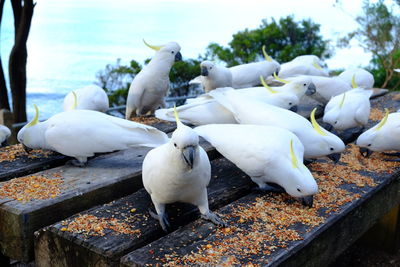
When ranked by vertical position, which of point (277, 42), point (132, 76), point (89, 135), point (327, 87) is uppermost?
point (277, 42)

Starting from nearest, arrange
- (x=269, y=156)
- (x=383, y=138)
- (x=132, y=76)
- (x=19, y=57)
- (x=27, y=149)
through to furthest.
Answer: (x=269, y=156)
(x=27, y=149)
(x=383, y=138)
(x=19, y=57)
(x=132, y=76)

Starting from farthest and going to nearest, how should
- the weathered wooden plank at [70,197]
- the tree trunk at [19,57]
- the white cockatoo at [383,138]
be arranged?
1. the tree trunk at [19,57]
2. the white cockatoo at [383,138]
3. the weathered wooden plank at [70,197]

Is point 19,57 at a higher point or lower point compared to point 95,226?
higher

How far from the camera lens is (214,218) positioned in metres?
1.52

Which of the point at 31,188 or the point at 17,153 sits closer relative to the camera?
the point at 31,188

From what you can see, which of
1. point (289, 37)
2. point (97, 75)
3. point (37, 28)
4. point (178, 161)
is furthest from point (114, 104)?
point (37, 28)

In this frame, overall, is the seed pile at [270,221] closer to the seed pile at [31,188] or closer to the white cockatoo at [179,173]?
the white cockatoo at [179,173]

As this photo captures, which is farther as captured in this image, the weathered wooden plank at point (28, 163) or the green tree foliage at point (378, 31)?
the green tree foliage at point (378, 31)

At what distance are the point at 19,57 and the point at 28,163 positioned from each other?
2.80m

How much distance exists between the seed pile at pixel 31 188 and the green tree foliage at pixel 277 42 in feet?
14.1

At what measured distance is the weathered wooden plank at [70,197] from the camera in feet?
5.01

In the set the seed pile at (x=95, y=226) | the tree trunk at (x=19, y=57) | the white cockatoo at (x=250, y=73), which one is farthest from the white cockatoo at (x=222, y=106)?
the tree trunk at (x=19, y=57)

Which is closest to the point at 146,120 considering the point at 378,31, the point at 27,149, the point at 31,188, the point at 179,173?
the point at 27,149

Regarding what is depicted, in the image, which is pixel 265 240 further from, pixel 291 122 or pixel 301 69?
pixel 301 69
